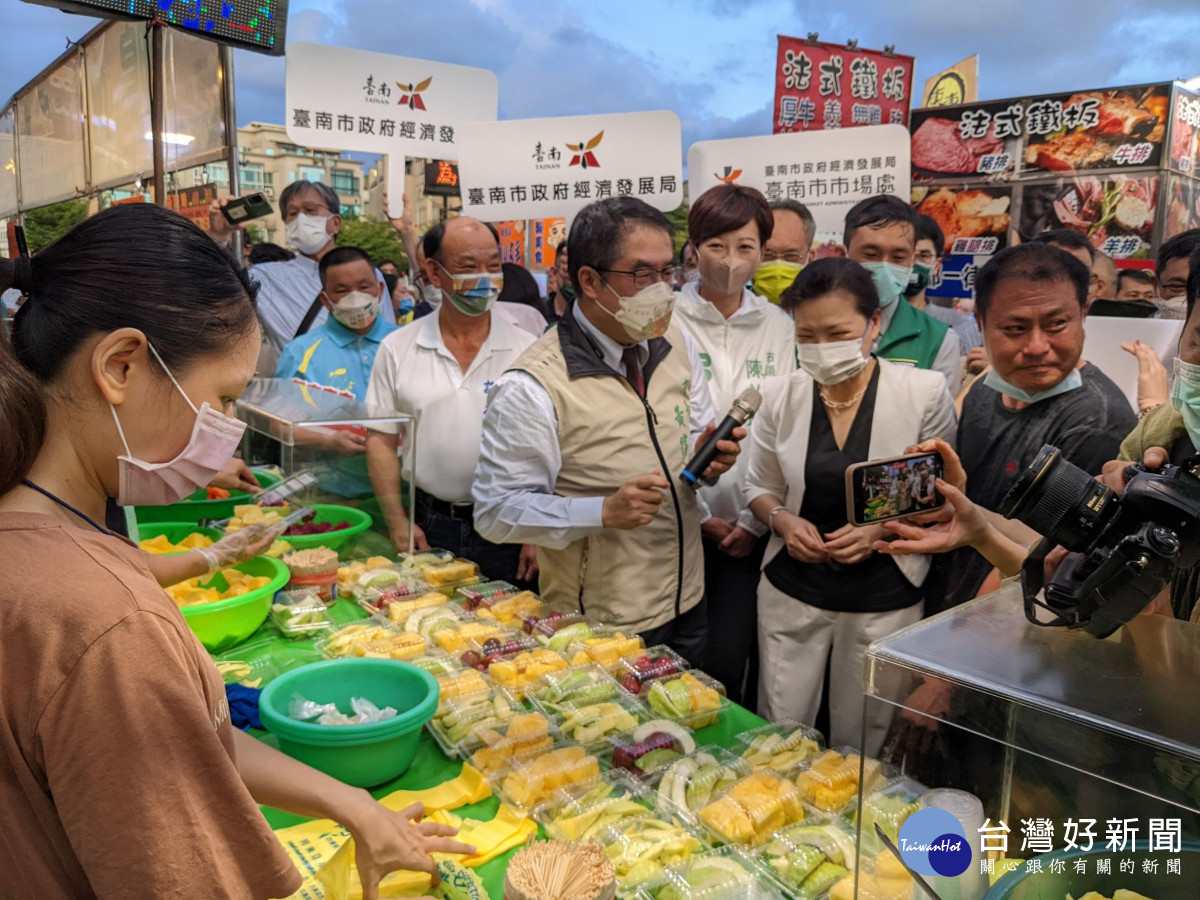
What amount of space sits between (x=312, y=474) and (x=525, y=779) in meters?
1.78

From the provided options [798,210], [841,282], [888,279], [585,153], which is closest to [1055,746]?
[841,282]

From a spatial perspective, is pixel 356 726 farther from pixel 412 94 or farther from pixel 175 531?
pixel 412 94

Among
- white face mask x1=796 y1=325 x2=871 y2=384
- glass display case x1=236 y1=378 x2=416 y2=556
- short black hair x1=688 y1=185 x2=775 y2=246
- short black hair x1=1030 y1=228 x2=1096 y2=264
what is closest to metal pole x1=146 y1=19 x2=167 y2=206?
glass display case x1=236 y1=378 x2=416 y2=556

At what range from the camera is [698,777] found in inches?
62.5

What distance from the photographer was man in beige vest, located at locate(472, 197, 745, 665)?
8.00 ft

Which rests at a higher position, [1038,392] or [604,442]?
[1038,392]

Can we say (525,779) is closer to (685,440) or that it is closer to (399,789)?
(399,789)

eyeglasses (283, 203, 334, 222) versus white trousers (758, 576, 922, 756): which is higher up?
eyeglasses (283, 203, 334, 222)

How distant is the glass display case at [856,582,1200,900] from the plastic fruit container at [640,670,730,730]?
2.27ft

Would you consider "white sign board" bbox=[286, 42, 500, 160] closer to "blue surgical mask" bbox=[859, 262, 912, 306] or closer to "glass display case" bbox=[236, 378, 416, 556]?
"glass display case" bbox=[236, 378, 416, 556]

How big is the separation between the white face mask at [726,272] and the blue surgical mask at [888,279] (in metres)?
0.54

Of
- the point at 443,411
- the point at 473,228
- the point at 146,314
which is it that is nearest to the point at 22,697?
the point at 146,314

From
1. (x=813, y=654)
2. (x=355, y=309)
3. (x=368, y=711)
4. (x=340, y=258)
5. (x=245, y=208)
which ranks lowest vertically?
(x=813, y=654)

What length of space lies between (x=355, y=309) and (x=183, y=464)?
291cm
